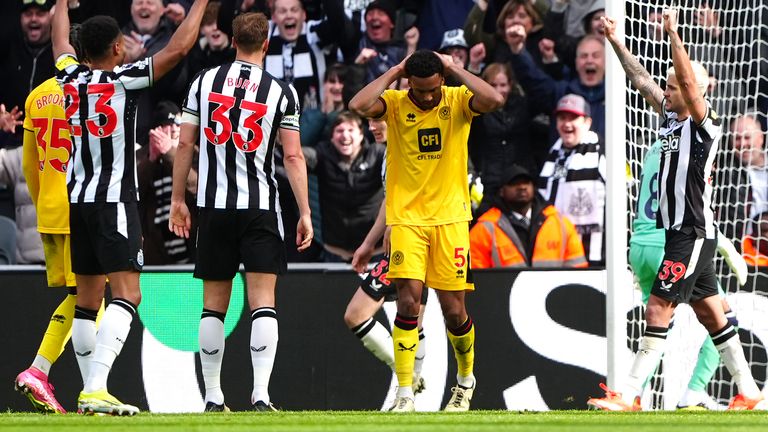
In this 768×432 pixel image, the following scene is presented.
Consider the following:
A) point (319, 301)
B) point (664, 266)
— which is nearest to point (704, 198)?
point (664, 266)

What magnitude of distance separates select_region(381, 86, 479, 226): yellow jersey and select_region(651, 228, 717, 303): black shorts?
1.27m

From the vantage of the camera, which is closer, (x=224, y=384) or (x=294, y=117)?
(x=294, y=117)

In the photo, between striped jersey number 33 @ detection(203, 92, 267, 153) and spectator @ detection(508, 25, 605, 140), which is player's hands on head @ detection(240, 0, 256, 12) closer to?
spectator @ detection(508, 25, 605, 140)

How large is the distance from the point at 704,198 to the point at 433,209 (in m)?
1.68

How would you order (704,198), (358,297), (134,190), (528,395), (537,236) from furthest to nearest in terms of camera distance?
(537,236) < (528,395) < (358,297) < (704,198) < (134,190)

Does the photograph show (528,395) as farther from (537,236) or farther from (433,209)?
(433,209)

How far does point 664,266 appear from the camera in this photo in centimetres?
773

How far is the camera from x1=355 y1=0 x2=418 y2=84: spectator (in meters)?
11.4

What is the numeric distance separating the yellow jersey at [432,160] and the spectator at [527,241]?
2435 mm

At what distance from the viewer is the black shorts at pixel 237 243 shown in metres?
7.41

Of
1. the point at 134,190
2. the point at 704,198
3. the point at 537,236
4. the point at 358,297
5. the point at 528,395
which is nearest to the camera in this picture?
the point at 134,190

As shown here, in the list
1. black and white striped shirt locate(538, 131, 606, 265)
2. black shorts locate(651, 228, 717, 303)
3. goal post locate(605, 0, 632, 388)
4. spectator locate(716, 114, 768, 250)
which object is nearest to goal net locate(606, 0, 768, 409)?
spectator locate(716, 114, 768, 250)

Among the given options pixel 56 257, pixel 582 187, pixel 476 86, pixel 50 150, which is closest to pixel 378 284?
pixel 476 86

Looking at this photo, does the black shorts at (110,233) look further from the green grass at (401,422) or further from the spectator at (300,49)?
the spectator at (300,49)
